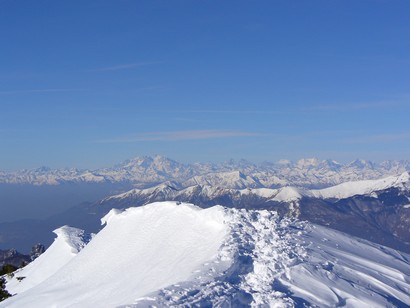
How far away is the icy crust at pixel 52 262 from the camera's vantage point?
4234 centimetres

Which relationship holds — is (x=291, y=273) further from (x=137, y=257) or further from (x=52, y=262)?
(x=52, y=262)

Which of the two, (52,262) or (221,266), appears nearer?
(221,266)

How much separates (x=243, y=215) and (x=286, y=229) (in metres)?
3.08

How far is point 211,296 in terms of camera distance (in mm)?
19000

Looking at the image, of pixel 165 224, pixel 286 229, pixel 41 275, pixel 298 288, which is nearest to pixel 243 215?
pixel 286 229

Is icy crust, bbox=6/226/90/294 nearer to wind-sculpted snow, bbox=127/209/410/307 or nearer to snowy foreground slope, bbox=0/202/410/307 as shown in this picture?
snowy foreground slope, bbox=0/202/410/307

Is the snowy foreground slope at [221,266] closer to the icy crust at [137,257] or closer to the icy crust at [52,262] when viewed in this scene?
the icy crust at [137,257]

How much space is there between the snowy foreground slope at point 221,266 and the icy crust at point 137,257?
0.09 m

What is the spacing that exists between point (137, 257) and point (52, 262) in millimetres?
22487

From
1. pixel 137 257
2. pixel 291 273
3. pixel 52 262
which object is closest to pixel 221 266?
pixel 291 273

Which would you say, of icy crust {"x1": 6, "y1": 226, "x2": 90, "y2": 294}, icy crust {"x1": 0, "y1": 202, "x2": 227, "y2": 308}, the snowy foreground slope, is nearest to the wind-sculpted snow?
the snowy foreground slope

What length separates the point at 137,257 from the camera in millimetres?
28391

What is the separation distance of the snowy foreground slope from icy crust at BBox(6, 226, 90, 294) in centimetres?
1108

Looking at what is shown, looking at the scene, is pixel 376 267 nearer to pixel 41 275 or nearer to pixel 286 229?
pixel 286 229
